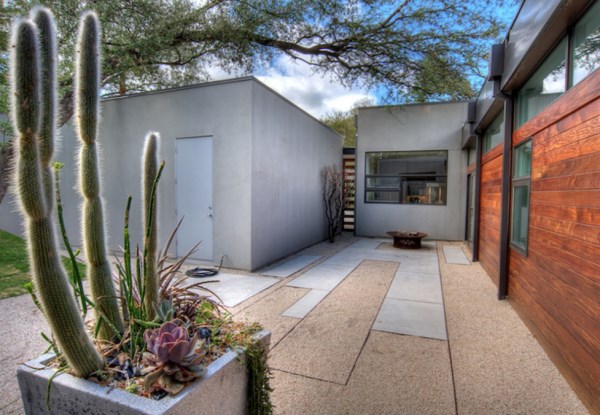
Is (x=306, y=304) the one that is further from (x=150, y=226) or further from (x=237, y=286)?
(x=150, y=226)

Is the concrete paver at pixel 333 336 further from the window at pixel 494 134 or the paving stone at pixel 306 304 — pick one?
the window at pixel 494 134

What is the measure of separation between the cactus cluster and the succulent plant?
0.81ft

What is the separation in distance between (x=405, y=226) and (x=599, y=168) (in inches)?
286

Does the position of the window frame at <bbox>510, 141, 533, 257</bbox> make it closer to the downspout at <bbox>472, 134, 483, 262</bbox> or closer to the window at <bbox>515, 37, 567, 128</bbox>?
the window at <bbox>515, 37, 567, 128</bbox>

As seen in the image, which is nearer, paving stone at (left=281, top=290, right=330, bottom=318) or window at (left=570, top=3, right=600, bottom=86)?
window at (left=570, top=3, right=600, bottom=86)

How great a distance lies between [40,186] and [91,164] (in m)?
0.28

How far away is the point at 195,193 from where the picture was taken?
5.61m

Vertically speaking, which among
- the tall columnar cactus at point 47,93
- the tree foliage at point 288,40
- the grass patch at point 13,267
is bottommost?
the grass patch at point 13,267

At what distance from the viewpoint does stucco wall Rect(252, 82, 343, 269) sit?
535cm

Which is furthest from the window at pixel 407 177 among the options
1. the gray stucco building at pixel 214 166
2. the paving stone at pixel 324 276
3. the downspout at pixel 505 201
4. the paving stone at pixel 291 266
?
the downspout at pixel 505 201

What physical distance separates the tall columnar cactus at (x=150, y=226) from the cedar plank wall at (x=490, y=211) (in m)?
4.19

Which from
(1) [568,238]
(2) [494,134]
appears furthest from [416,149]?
(1) [568,238]

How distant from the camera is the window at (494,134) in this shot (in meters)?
4.69

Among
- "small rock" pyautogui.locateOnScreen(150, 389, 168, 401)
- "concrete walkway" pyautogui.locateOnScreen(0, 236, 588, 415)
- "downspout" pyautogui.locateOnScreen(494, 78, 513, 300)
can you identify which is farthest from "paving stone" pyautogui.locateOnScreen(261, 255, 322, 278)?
"small rock" pyautogui.locateOnScreen(150, 389, 168, 401)
